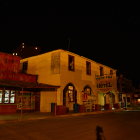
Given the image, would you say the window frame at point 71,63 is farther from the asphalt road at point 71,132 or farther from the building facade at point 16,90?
the asphalt road at point 71,132

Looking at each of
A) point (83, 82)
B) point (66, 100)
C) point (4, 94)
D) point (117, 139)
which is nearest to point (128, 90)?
point (83, 82)

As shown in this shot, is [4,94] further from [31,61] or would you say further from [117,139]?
[117,139]

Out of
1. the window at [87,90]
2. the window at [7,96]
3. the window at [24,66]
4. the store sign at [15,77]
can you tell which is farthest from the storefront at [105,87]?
the window at [7,96]

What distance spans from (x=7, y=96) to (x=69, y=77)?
26.2ft

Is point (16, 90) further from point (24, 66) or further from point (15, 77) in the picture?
point (24, 66)

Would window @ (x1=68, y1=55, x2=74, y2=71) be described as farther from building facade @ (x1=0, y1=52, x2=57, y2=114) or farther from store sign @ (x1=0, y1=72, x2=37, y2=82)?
store sign @ (x1=0, y1=72, x2=37, y2=82)

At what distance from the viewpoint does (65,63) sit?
24281mm

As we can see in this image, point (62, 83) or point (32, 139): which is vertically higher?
point (62, 83)

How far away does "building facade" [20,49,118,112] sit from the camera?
2361 cm

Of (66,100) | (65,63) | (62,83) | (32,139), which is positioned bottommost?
(32,139)

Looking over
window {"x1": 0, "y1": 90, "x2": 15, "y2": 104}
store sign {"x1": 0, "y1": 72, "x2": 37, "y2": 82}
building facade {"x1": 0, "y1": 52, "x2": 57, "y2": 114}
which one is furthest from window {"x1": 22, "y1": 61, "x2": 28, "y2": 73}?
window {"x1": 0, "y1": 90, "x2": 15, "y2": 104}

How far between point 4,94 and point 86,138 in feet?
48.2

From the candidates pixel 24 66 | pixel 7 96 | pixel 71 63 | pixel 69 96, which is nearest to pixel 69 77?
pixel 71 63

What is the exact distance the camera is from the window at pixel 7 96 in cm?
2042
